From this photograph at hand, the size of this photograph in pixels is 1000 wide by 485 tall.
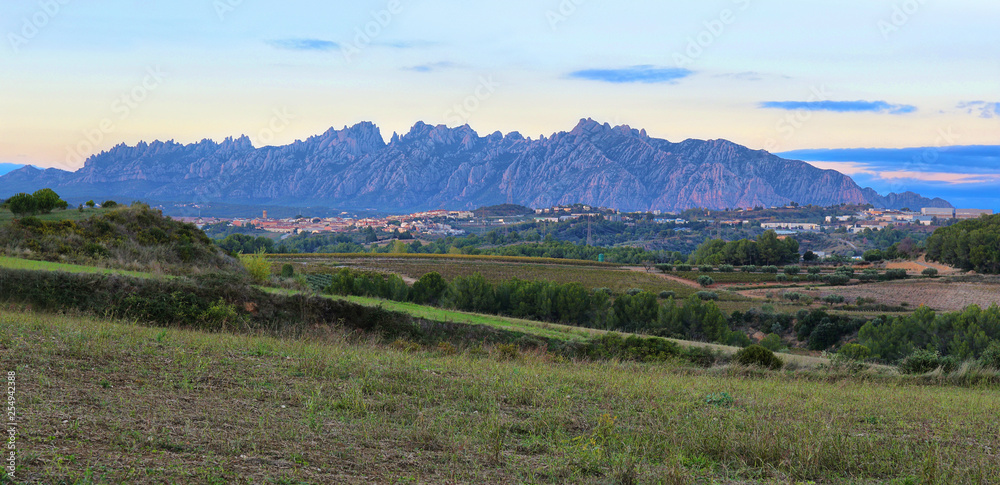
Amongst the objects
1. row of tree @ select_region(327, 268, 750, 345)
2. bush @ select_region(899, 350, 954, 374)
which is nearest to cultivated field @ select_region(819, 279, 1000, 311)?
row of tree @ select_region(327, 268, 750, 345)

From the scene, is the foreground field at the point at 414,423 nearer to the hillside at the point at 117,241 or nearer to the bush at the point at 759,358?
the bush at the point at 759,358

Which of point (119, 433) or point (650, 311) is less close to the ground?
point (119, 433)

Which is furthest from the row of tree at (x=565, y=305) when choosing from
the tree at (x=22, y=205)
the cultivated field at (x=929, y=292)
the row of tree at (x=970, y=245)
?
the row of tree at (x=970, y=245)

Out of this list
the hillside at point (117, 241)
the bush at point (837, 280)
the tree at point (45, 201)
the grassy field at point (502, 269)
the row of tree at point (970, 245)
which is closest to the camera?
the hillside at point (117, 241)

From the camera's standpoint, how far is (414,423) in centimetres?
628

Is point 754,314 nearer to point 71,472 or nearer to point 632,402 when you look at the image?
point 632,402

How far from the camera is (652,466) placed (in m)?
5.38

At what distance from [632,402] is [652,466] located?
2.76 metres

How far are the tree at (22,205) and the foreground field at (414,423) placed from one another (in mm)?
23287

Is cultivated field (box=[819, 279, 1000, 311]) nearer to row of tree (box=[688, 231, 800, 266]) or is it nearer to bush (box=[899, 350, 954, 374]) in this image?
row of tree (box=[688, 231, 800, 266])

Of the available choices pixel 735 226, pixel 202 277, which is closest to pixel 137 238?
pixel 202 277

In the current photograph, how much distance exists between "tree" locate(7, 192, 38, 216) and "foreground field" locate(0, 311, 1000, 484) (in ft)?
76.4

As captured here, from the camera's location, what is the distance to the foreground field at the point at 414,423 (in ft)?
16.3

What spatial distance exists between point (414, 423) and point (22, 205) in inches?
1224
